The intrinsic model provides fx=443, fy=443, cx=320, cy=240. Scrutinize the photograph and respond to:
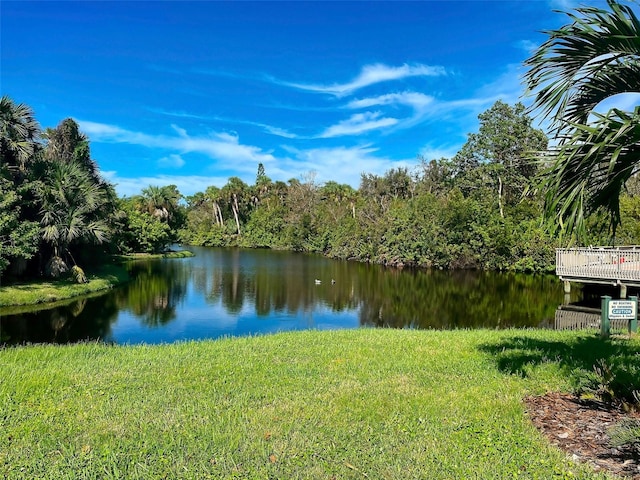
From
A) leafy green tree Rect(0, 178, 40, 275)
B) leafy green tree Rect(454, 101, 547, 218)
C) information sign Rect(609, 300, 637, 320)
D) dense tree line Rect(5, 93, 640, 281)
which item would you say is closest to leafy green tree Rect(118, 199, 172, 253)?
dense tree line Rect(5, 93, 640, 281)

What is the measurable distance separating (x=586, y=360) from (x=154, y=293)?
23.2 meters

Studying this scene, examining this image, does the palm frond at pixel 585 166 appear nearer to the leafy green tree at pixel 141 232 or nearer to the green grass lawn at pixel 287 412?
the green grass lawn at pixel 287 412

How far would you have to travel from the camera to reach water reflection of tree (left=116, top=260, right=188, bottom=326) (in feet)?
64.2

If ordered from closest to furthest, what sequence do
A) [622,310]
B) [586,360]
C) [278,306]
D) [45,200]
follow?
[586,360], [622,310], [278,306], [45,200]

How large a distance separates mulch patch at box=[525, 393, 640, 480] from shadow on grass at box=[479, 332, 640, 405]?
23 cm

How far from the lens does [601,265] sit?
18.7 meters

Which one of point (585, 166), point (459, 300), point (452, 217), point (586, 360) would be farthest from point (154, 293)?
point (452, 217)

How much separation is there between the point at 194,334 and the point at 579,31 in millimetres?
14271

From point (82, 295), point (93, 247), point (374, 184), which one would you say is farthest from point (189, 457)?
point (374, 184)

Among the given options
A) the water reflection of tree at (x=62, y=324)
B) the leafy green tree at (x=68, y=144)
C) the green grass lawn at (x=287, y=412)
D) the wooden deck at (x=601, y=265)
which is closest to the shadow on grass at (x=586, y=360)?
the green grass lawn at (x=287, y=412)

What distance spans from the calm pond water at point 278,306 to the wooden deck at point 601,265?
2.15m

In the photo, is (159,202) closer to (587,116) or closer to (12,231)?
(12,231)

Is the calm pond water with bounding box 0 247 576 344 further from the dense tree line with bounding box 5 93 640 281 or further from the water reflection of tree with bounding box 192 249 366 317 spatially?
the dense tree line with bounding box 5 93 640 281

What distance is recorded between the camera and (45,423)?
4.88 meters
